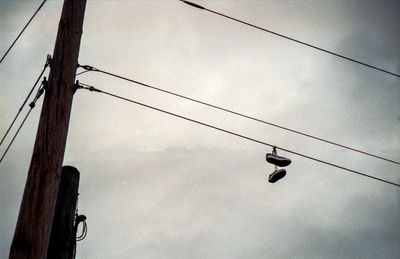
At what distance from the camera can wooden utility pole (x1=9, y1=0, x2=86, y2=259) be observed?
285 centimetres

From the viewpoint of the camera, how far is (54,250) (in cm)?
411

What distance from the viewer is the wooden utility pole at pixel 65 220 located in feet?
13.6

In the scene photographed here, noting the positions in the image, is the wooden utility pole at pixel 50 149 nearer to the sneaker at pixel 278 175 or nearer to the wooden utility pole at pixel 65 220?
the wooden utility pole at pixel 65 220

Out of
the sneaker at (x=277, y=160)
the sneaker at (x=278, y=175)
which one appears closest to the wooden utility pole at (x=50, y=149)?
the sneaker at (x=277, y=160)

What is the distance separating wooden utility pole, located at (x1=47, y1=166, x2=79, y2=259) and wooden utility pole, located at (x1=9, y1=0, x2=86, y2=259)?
4.10 feet

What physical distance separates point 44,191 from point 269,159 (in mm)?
4368

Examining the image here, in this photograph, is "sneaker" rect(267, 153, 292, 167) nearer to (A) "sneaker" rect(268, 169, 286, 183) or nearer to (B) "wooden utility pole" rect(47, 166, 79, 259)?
(A) "sneaker" rect(268, 169, 286, 183)

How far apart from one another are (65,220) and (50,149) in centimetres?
146

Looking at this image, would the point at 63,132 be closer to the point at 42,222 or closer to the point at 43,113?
the point at 43,113

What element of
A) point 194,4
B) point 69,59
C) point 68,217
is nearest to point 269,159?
point 194,4

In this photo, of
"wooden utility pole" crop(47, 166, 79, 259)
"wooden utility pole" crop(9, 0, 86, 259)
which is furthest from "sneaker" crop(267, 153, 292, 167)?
"wooden utility pole" crop(9, 0, 86, 259)

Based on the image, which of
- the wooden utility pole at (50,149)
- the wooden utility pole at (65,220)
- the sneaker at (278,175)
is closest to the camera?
the wooden utility pole at (50,149)

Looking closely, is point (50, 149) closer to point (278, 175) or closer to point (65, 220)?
point (65, 220)

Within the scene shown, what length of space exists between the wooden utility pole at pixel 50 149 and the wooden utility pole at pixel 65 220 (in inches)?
49.2
